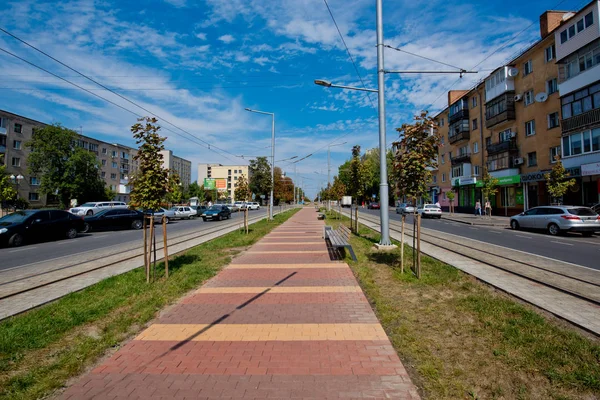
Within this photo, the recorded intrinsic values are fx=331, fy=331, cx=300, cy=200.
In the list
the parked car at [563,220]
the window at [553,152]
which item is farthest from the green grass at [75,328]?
the window at [553,152]

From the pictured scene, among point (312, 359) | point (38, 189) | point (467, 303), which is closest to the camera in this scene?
point (312, 359)

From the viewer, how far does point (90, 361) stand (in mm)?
3588

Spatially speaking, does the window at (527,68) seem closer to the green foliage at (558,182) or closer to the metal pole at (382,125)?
the green foliage at (558,182)

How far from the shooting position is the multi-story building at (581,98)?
70.8 feet

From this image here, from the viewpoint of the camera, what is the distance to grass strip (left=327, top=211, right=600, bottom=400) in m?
2.97

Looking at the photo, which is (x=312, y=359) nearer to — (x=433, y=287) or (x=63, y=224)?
(x=433, y=287)

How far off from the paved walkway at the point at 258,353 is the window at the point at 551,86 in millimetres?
29503

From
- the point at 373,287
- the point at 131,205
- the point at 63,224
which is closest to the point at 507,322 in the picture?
the point at 373,287

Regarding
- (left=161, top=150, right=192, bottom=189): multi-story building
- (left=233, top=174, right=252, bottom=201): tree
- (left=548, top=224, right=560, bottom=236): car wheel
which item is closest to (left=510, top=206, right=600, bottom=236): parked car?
(left=548, top=224, right=560, bottom=236): car wheel

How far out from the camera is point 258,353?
371 cm

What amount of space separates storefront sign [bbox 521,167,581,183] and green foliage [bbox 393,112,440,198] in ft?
73.9

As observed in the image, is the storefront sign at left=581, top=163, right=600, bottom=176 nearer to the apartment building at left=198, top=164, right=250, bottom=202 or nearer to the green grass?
the green grass

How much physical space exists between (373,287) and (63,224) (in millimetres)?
17504

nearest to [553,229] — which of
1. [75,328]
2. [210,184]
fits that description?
[75,328]
